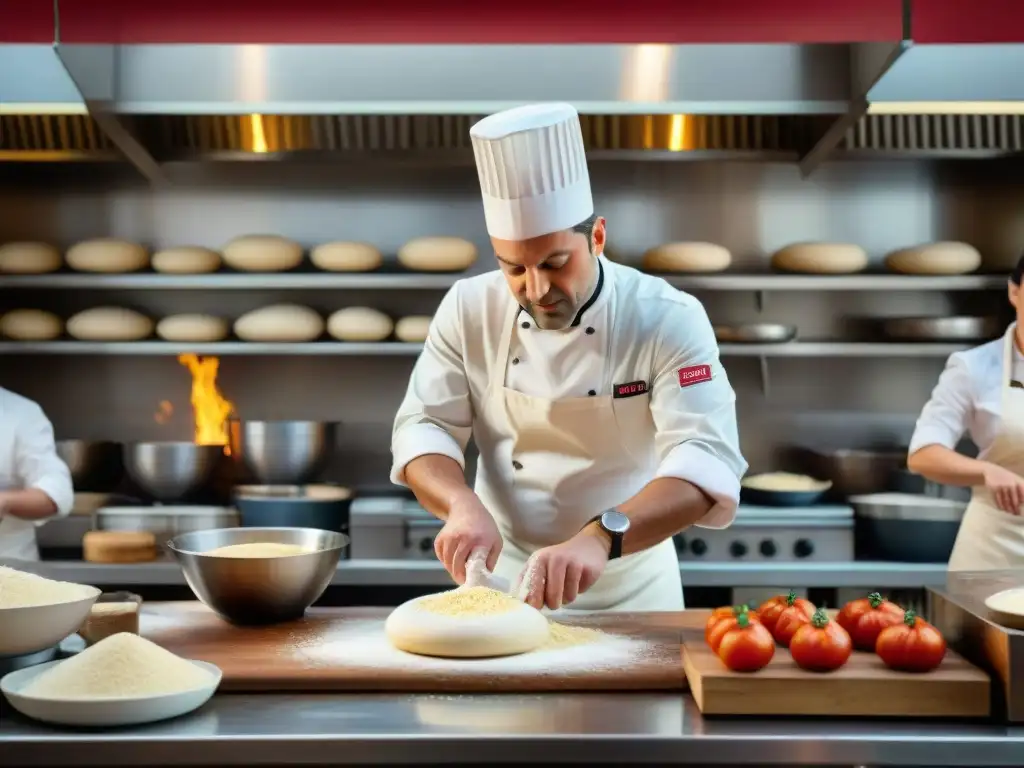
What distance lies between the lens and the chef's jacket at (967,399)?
331 centimetres

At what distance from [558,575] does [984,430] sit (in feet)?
7.01


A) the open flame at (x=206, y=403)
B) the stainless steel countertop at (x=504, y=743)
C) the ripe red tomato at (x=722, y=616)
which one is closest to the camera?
the stainless steel countertop at (x=504, y=743)

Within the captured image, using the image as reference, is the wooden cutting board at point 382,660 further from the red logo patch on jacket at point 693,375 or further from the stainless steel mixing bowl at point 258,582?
the red logo patch on jacket at point 693,375

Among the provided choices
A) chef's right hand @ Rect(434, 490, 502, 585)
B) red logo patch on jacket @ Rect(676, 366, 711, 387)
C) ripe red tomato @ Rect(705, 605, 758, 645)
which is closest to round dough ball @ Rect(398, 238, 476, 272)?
red logo patch on jacket @ Rect(676, 366, 711, 387)

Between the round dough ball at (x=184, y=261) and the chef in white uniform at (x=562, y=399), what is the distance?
5.13 ft

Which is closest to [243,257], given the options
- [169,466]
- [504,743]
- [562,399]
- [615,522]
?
[169,466]

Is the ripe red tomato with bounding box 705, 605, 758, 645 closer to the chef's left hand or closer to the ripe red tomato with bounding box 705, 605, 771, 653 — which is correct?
the ripe red tomato with bounding box 705, 605, 771, 653

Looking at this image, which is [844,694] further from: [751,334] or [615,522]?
[751,334]

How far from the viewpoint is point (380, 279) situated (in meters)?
3.75

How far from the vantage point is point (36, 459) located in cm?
343

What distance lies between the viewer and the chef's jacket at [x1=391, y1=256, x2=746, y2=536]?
2.19m

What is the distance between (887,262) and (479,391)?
6.99ft

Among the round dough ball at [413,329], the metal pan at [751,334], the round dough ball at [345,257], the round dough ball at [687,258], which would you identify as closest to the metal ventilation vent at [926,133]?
the round dough ball at [687,258]

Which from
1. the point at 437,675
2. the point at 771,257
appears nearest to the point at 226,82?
the point at 771,257
